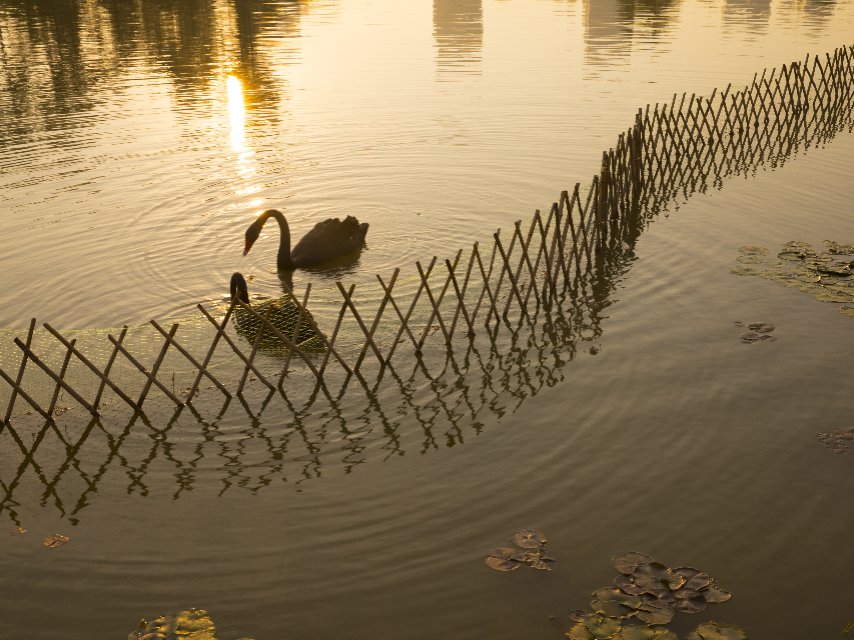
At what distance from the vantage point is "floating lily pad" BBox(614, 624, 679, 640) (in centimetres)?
515

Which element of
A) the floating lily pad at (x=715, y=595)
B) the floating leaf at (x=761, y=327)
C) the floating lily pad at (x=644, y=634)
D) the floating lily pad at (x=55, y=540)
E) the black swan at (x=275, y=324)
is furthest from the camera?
the floating leaf at (x=761, y=327)

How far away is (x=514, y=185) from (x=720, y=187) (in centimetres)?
344

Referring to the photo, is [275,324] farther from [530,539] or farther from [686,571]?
[686,571]

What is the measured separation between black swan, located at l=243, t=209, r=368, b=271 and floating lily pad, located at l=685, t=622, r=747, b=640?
23.7 feet

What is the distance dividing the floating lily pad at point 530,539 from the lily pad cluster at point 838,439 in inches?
109

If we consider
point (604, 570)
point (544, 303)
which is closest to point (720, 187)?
point (544, 303)

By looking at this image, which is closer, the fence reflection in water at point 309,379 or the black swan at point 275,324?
the fence reflection in water at point 309,379

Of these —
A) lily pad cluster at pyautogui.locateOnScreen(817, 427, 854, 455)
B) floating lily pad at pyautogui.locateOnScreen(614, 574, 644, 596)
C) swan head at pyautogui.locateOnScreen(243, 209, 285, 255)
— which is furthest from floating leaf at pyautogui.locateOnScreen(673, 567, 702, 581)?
swan head at pyautogui.locateOnScreen(243, 209, 285, 255)

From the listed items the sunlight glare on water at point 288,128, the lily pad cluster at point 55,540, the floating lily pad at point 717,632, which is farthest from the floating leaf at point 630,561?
the sunlight glare on water at point 288,128

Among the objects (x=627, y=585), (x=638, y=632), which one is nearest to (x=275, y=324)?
(x=627, y=585)

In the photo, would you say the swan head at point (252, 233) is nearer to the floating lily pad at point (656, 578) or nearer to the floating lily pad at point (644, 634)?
the floating lily pad at point (656, 578)

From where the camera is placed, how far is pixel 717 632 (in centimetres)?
519

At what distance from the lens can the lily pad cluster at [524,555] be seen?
5.77 metres

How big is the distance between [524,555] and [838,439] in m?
3.13
